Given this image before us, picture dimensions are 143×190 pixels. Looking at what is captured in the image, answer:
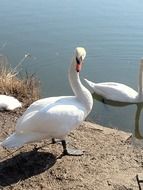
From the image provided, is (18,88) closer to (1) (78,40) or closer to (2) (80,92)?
(2) (80,92)

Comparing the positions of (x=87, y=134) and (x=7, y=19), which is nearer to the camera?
(x=87, y=134)

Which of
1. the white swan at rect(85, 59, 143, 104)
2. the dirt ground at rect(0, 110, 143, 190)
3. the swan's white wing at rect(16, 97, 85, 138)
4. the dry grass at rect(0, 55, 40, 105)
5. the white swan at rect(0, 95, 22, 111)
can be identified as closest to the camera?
the dirt ground at rect(0, 110, 143, 190)

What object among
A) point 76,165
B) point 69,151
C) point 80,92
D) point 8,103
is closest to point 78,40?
point 8,103

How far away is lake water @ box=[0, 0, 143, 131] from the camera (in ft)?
31.0

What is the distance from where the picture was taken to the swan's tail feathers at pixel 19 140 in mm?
4770

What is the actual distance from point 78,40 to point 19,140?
24.8ft

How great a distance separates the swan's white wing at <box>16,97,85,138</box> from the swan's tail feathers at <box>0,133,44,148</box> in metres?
0.04

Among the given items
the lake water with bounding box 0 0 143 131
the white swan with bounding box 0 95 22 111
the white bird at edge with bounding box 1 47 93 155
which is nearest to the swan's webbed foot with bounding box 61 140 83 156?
the white bird at edge with bounding box 1 47 93 155

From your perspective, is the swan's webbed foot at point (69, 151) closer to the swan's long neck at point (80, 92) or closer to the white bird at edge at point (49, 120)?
the white bird at edge at point (49, 120)

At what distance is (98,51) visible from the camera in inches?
450

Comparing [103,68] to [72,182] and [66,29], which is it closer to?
[66,29]

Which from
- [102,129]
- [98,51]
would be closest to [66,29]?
[98,51]

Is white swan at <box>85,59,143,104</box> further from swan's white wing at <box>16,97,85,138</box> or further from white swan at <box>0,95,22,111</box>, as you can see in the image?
swan's white wing at <box>16,97,85,138</box>

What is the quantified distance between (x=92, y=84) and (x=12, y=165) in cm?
432
